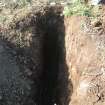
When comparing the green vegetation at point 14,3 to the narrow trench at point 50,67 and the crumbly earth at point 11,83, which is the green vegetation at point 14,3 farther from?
the crumbly earth at point 11,83

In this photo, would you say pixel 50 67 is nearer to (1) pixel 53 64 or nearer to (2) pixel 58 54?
(1) pixel 53 64

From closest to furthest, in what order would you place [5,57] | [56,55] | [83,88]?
[83,88] < [5,57] < [56,55]

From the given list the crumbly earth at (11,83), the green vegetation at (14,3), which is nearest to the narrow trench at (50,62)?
the crumbly earth at (11,83)

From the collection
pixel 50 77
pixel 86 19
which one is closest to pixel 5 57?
pixel 50 77

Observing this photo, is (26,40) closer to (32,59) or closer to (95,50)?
(32,59)

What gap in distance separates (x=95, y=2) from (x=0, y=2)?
296cm

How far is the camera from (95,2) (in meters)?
10.9

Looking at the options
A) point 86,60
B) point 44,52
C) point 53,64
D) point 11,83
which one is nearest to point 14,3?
point 44,52

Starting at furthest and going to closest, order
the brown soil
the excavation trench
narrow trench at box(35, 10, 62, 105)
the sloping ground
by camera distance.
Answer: narrow trench at box(35, 10, 62, 105) → the excavation trench → the brown soil → the sloping ground

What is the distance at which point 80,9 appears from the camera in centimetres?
1095

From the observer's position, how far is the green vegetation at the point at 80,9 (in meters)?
10.7

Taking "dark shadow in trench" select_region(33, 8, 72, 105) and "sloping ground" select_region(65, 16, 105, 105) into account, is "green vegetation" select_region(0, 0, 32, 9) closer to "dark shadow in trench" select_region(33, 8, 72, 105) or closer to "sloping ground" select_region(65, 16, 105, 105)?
"dark shadow in trench" select_region(33, 8, 72, 105)

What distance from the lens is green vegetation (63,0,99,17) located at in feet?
35.2

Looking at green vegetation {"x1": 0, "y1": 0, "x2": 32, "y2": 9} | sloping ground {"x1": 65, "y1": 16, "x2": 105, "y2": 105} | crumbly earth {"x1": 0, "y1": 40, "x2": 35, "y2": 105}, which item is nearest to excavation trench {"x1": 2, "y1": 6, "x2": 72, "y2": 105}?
crumbly earth {"x1": 0, "y1": 40, "x2": 35, "y2": 105}
